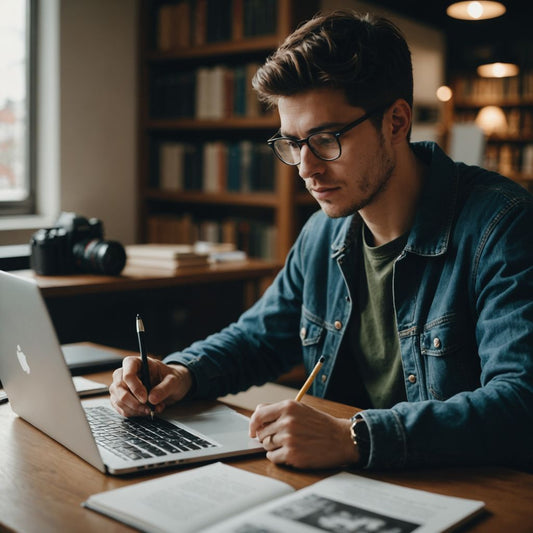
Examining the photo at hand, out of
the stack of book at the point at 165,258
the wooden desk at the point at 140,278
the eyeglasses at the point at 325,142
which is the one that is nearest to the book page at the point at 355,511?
the eyeglasses at the point at 325,142

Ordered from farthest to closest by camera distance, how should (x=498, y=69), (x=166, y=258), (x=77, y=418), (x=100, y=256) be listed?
(x=498, y=69) → (x=166, y=258) → (x=100, y=256) → (x=77, y=418)

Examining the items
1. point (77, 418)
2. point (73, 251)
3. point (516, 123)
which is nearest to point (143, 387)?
point (77, 418)

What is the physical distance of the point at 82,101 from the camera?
3738mm

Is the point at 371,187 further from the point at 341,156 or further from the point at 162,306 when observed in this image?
the point at 162,306

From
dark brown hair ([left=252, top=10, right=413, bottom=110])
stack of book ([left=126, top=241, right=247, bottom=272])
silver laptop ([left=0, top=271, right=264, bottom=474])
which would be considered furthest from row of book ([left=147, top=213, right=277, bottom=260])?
silver laptop ([left=0, top=271, right=264, bottom=474])

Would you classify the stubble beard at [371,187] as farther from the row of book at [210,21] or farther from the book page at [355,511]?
the row of book at [210,21]

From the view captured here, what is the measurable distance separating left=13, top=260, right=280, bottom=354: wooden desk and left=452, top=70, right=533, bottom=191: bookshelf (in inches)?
157

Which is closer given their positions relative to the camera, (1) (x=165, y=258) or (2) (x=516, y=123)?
(1) (x=165, y=258)

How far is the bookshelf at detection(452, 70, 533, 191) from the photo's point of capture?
6.59 meters

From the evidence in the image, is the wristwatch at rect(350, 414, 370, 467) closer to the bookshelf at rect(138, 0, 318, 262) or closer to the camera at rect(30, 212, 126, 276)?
the camera at rect(30, 212, 126, 276)

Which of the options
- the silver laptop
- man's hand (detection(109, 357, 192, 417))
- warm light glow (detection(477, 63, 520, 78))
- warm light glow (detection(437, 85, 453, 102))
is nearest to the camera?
the silver laptop

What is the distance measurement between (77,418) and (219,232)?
2996mm

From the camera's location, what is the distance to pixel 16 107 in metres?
3.67

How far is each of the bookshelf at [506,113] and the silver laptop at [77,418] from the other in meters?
5.92
